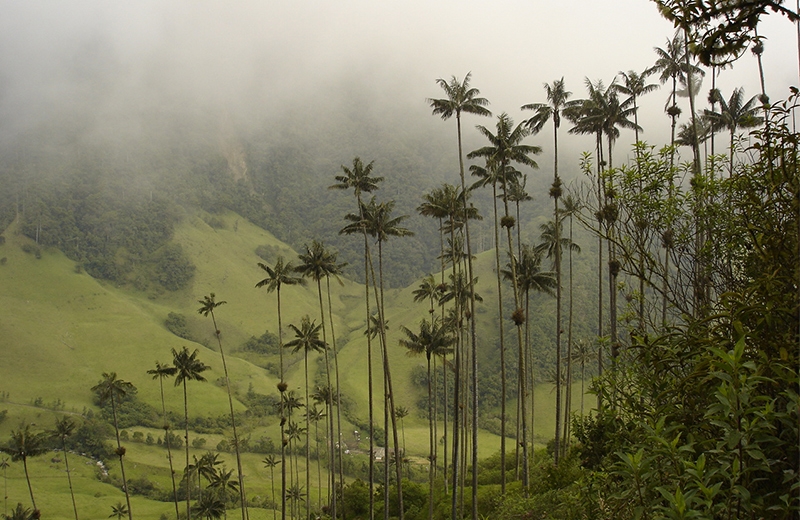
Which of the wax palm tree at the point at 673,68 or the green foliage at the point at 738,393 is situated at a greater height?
the wax palm tree at the point at 673,68

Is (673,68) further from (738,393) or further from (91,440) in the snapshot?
(91,440)

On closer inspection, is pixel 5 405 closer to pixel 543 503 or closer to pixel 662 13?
pixel 543 503

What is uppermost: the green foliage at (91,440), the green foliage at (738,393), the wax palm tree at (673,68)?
the wax palm tree at (673,68)

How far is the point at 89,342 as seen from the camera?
18925 centimetres

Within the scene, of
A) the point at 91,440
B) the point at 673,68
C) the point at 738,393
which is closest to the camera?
the point at 738,393

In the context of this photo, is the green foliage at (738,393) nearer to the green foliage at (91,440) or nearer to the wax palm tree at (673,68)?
the wax palm tree at (673,68)

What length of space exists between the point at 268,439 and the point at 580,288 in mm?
123016

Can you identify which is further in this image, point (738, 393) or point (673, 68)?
point (673, 68)

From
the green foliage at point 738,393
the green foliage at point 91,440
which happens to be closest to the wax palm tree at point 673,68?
the green foliage at point 738,393

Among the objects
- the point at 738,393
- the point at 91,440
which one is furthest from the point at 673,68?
the point at 91,440

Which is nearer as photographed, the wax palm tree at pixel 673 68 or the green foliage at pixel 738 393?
the green foliage at pixel 738 393

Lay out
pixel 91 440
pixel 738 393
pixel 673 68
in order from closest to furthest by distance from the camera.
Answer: pixel 738 393 < pixel 673 68 < pixel 91 440

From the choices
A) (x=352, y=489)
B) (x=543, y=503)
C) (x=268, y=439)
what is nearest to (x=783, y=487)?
(x=543, y=503)

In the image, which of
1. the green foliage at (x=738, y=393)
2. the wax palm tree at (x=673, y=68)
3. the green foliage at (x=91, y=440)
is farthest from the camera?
the green foliage at (x=91, y=440)
